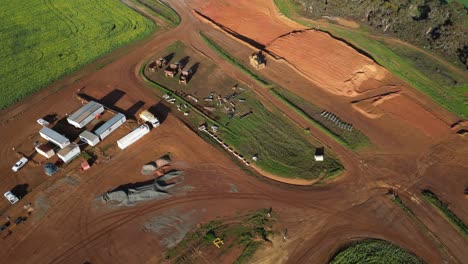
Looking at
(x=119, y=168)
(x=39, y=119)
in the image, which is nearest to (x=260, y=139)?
(x=119, y=168)

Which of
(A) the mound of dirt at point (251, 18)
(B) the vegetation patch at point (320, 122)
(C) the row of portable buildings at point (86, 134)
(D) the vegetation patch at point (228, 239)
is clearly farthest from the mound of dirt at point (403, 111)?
(C) the row of portable buildings at point (86, 134)

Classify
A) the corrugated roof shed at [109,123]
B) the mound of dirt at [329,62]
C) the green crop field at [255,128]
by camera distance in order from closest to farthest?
the green crop field at [255,128], the corrugated roof shed at [109,123], the mound of dirt at [329,62]

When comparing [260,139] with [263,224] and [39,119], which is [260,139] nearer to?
[263,224]

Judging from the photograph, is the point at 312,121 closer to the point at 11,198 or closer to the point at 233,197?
the point at 233,197

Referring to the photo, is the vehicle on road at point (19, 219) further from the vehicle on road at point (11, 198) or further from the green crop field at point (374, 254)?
the green crop field at point (374, 254)

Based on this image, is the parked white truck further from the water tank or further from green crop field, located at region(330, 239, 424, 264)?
green crop field, located at region(330, 239, 424, 264)

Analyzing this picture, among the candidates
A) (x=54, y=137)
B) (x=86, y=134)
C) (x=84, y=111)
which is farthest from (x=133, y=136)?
(x=54, y=137)

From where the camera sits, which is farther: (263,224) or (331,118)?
(331,118)
